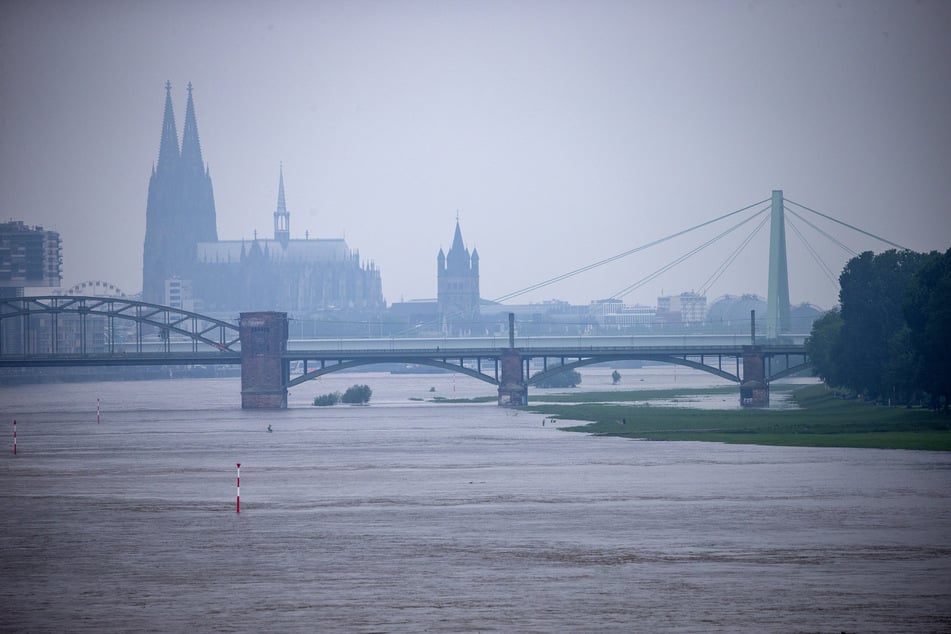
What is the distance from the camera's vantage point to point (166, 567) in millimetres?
34656

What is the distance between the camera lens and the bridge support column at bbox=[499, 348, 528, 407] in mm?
136125

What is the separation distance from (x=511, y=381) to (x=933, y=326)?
5870cm

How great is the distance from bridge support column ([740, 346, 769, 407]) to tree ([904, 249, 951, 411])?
Answer: 35.8 meters

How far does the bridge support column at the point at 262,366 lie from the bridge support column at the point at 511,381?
20677 mm

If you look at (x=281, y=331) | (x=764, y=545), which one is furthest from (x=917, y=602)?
(x=281, y=331)

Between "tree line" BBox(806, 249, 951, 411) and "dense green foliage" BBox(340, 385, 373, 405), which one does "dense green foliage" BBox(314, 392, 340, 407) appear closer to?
"dense green foliage" BBox(340, 385, 373, 405)

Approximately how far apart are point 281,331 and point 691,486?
92.8 meters

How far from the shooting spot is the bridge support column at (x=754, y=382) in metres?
126

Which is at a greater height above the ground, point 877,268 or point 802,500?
point 877,268

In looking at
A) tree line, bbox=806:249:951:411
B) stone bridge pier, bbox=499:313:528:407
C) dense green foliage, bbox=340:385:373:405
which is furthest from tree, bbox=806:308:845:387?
dense green foliage, bbox=340:385:373:405

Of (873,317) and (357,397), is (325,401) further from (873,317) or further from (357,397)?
(873,317)

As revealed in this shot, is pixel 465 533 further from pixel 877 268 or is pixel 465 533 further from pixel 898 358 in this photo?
pixel 877 268

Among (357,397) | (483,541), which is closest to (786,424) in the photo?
(483,541)

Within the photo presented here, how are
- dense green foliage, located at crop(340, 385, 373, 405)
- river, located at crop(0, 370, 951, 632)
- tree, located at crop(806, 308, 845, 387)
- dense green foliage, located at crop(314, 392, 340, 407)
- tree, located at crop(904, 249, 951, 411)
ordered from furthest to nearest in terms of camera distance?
dense green foliage, located at crop(340, 385, 373, 405), dense green foliage, located at crop(314, 392, 340, 407), tree, located at crop(806, 308, 845, 387), tree, located at crop(904, 249, 951, 411), river, located at crop(0, 370, 951, 632)
